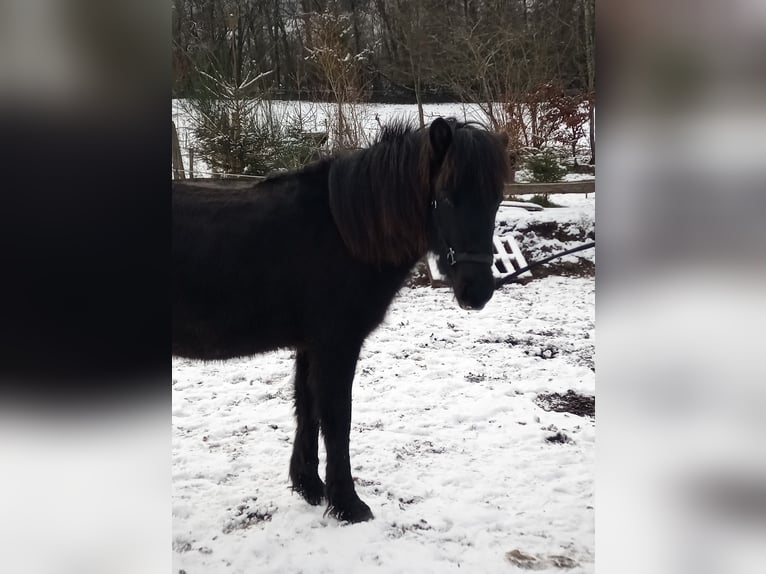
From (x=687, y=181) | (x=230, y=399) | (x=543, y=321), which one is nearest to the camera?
(x=687, y=181)

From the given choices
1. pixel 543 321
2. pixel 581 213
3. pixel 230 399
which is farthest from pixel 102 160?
pixel 581 213

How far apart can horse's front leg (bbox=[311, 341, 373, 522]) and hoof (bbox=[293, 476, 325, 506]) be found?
18cm

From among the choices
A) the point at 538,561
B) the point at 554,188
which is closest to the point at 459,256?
the point at 538,561

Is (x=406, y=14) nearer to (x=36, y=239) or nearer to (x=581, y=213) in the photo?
(x=581, y=213)

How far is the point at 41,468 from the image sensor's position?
626 millimetres

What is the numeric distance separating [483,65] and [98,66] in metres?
8.62

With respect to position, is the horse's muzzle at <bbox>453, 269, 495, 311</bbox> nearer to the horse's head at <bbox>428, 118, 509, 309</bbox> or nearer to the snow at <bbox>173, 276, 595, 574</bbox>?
the horse's head at <bbox>428, 118, 509, 309</bbox>

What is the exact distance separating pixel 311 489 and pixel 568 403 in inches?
83.6

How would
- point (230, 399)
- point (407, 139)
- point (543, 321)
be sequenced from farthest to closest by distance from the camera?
point (543, 321), point (230, 399), point (407, 139)

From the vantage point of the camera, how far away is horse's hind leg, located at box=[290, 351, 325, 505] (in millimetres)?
2783

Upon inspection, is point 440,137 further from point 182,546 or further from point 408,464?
point 182,546

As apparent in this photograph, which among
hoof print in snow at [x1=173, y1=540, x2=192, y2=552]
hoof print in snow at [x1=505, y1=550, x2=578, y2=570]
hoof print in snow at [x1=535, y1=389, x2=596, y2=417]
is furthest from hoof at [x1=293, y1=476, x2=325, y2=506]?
hoof print in snow at [x1=535, y1=389, x2=596, y2=417]

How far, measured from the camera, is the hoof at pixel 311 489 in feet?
9.04

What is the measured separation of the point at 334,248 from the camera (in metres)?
2.44
